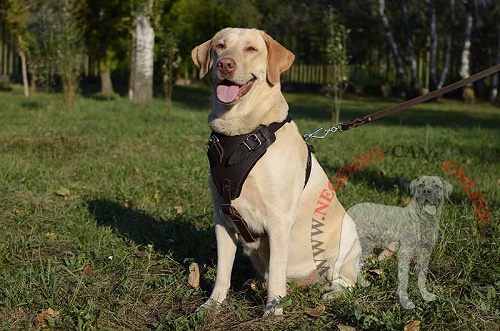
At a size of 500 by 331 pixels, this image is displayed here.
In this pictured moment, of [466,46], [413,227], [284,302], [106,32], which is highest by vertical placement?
[106,32]

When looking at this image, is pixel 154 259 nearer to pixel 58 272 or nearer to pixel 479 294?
pixel 58 272

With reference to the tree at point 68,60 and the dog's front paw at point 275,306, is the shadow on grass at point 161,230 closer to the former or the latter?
the dog's front paw at point 275,306

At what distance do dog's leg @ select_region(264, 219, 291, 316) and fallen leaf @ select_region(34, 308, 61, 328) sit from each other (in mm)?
1122

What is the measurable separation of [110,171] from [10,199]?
5.25 feet

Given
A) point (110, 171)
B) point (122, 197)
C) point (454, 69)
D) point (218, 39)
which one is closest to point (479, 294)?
point (218, 39)

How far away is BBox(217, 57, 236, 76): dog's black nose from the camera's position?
3301 millimetres

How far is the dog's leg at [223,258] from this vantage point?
3594 mm

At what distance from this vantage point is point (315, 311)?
133 inches

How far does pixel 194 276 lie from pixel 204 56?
4.45 ft

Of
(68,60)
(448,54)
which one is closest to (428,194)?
(68,60)

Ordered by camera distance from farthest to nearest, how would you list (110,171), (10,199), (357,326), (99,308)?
(110,171) < (10,199) < (99,308) < (357,326)

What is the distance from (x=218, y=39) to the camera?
3576mm

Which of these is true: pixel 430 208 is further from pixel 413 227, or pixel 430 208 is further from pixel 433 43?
pixel 433 43

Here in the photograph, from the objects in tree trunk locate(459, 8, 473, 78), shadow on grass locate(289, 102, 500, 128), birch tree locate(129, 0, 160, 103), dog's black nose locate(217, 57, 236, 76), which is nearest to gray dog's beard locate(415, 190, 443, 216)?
dog's black nose locate(217, 57, 236, 76)
